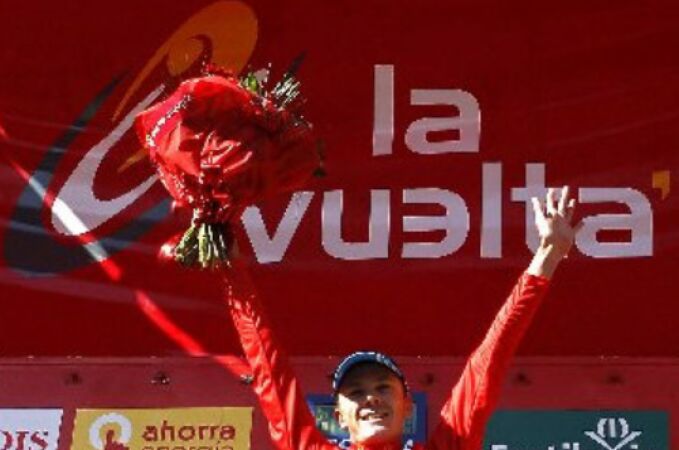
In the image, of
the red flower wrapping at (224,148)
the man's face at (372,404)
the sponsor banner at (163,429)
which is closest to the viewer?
the man's face at (372,404)

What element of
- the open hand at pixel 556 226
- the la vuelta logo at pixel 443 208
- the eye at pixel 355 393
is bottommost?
the eye at pixel 355 393

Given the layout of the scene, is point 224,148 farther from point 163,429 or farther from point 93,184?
point 93,184

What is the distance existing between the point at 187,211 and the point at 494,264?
4.27ft

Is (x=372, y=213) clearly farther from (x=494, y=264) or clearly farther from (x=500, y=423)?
(x=500, y=423)

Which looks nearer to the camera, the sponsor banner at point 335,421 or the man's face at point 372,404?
the man's face at point 372,404

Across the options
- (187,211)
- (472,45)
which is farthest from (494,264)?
(187,211)

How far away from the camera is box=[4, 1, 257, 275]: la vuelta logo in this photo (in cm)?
436

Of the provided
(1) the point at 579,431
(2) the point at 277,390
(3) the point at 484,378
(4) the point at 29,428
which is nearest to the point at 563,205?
(3) the point at 484,378

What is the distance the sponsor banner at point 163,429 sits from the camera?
4.08 m

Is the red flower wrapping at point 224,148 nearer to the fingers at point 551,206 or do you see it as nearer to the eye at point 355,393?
the eye at point 355,393

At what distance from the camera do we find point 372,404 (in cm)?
278

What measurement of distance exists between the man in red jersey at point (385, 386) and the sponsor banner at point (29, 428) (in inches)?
58.1

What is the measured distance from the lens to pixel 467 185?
4.27 m

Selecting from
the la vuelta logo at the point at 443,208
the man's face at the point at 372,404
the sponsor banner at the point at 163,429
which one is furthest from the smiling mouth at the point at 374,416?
the la vuelta logo at the point at 443,208
